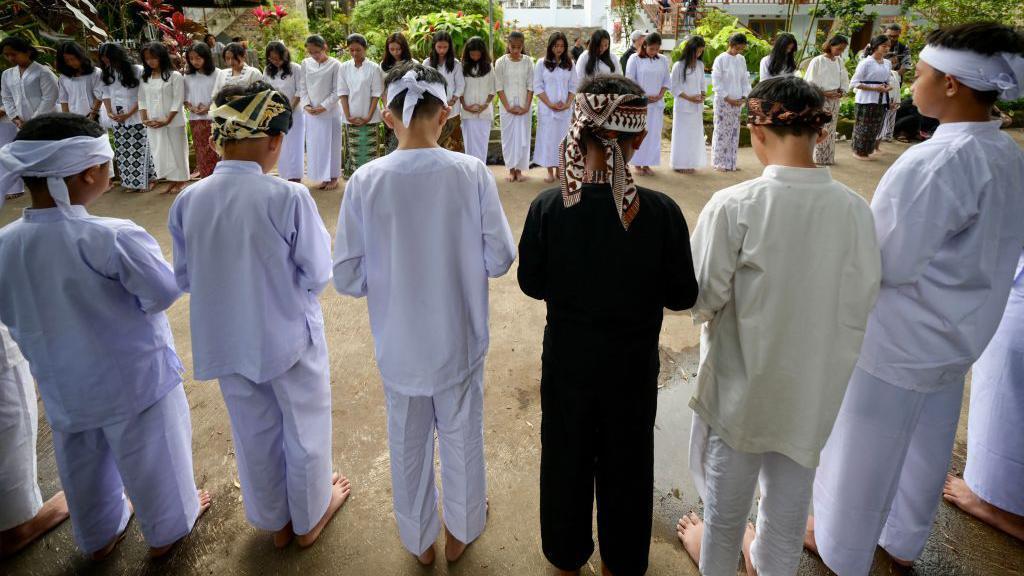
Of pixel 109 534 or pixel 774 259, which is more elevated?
pixel 774 259

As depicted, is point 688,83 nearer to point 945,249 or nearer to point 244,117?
point 945,249

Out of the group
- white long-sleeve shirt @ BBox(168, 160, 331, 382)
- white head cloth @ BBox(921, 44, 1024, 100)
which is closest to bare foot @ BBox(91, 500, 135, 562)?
white long-sleeve shirt @ BBox(168, 160, 331, 382)

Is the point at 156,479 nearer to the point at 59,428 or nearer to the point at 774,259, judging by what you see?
the point at 59,428

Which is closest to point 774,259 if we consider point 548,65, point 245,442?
point 245,442

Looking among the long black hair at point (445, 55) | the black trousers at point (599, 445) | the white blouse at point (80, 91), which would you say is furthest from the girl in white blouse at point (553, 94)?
the black trousers at point (599, 445)

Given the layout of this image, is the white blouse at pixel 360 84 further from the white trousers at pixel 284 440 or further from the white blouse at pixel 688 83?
the white trousers at pixel 284 440

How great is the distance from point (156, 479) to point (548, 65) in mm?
6351

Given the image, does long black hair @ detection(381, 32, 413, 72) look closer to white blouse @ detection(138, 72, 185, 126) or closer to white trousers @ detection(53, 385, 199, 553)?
white blouse @ detection(138, 72, 185, 126)

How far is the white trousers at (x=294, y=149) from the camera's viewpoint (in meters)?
7.18

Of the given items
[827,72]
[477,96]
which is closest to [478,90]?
[477,96]

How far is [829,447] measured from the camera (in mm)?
2035

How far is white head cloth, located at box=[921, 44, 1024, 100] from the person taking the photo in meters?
1.65

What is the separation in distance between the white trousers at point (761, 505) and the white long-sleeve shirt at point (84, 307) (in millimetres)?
1924

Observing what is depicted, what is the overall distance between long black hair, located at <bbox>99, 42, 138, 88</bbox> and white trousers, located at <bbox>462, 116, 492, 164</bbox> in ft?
12.7
